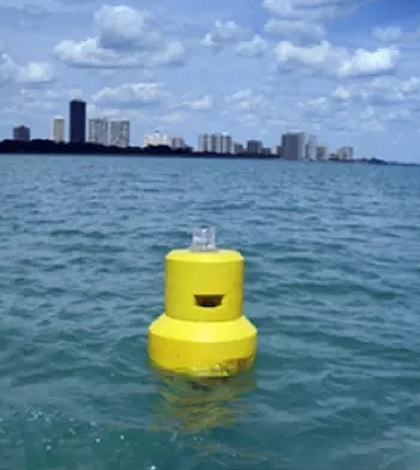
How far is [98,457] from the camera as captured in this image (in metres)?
5.92

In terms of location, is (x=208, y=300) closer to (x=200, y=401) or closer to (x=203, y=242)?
(x=203, y=242)

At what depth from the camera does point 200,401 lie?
713cm

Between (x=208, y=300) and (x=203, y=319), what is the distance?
17cm

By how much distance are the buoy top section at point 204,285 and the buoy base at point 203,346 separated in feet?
0.27

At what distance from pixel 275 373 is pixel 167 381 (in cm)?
107

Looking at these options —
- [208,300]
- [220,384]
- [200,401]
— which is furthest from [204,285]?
[200,401]

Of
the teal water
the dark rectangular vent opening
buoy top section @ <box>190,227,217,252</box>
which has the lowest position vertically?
the teal water


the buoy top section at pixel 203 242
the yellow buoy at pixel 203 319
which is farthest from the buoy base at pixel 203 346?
the buoy top section at pixel 203 242

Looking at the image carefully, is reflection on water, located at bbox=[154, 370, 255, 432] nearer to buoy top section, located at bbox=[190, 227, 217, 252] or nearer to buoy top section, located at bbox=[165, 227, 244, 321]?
buoy top section, located at bbox=[165, 227, 244, 321]

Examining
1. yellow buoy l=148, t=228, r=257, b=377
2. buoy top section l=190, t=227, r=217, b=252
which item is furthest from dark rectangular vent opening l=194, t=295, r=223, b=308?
buoy top section l=190, t=227, r=217, b=252

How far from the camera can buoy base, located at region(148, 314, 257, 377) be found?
294 inches

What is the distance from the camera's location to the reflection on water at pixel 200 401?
666 cm

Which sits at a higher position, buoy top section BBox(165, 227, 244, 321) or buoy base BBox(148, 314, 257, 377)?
buoy top section BBox(165, 227, 244, 321)

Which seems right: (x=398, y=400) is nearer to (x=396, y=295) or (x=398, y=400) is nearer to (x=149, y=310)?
(x=149, y=310)
